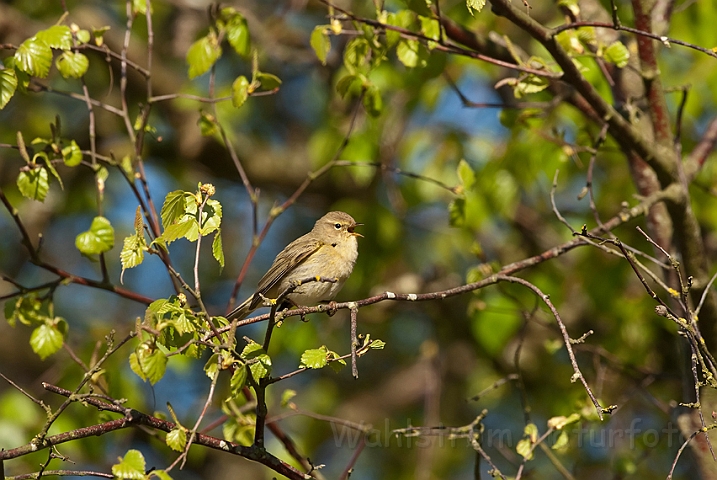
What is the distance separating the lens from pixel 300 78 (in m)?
10.2

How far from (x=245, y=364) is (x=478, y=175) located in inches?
127

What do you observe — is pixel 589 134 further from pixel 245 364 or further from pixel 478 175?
pixel 245 364

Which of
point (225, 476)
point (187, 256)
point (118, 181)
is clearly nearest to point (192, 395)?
point (225, 476)

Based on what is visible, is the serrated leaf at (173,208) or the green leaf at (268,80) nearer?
the serrated leaf at (173,208)

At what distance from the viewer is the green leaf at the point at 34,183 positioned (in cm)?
328

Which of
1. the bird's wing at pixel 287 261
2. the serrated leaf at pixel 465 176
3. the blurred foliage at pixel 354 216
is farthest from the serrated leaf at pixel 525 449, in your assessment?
the bird's wing at pixel 287 261

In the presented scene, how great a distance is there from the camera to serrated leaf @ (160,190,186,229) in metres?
2.55

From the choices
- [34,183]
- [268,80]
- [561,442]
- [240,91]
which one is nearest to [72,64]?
[34,183]

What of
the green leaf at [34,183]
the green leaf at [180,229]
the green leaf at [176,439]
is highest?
the green leaf at [180,229]

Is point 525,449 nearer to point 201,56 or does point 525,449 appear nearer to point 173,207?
point 173,207

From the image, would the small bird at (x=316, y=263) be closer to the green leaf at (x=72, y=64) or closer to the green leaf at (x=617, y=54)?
the green leaf at (x=72, y=64)

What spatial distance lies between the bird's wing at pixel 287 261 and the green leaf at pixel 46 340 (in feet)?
4.49

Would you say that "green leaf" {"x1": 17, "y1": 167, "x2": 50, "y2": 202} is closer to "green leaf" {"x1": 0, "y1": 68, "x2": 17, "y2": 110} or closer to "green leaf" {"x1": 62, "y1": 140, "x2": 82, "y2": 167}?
"green leaf" {"x1": 62, "y1": 140, "x2": 82, "y2": 167}

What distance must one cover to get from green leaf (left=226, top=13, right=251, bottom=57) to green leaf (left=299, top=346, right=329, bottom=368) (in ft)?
6.37
